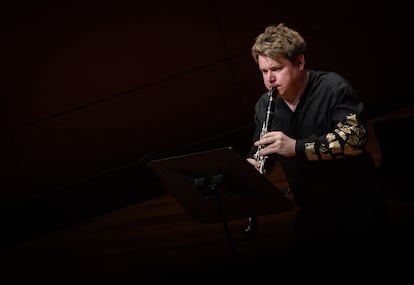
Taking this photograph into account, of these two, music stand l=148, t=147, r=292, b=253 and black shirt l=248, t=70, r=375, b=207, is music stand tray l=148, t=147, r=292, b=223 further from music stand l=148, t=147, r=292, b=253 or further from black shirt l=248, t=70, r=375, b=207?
black shirt l=248, t=70, r=375, b=207

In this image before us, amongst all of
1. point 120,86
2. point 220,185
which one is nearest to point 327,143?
point 220,185

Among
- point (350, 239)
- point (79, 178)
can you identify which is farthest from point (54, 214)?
point (350, 239)

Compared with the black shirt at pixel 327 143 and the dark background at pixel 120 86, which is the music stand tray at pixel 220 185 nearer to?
the black shirt at pixel 327 143

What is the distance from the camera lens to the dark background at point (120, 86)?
12.5 ft

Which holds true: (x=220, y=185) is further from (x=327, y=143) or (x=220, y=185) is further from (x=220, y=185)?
(x=327, y=143)

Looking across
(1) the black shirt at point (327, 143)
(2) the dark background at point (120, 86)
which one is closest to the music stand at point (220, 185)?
(1) the black shirt at point (327, 143)

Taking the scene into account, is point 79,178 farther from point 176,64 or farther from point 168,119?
point 176,64

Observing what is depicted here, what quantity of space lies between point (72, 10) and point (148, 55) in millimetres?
615

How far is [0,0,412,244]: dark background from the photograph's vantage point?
382cm

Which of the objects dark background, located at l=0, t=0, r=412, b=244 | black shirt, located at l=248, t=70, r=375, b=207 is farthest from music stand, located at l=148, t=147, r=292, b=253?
dark background, located at l=0, t=0, r=412, b=244

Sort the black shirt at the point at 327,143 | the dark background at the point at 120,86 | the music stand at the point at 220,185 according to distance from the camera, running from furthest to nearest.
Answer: the dark background at the point at 120,86 → the black shirt at the point at 327,143 → the music stand at the point at 220,185

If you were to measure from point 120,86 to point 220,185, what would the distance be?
2466mm

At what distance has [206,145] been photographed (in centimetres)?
420

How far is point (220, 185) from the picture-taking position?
1.70 m
